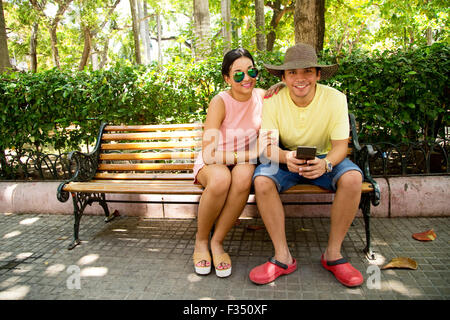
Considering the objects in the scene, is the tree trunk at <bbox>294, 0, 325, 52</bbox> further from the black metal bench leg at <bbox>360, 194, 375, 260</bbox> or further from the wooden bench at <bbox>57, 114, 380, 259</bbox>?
the black metal bench leg at <bbox>360, 194, 375, 260</bbox>

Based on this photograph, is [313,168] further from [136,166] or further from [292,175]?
[136,166]

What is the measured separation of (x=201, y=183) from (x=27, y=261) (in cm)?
175

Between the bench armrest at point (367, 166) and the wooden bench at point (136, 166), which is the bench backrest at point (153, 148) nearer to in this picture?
the wooden bench at point (136, 166)

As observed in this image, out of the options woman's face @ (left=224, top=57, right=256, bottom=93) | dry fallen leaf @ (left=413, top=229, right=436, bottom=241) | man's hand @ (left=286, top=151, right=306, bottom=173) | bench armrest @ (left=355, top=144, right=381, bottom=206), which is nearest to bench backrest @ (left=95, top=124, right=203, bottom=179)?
woman's face @ (left=224, top=57, right=256, bottom=93)

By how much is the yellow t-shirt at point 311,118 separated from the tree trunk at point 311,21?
2.04m

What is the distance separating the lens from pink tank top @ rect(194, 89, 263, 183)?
3188 millimetres

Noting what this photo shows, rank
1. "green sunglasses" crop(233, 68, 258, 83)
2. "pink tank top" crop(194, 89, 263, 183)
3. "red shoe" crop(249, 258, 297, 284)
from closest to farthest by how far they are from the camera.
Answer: "red shoe" crop(249, 258, 297, 284)
"green sunglasses" crop(233, 68, 258, 83)
"pink tank top" crop(194, 89, 263, 183)

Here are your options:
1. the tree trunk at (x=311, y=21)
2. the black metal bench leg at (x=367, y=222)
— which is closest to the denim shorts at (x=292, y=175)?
the black metal bench leg at (x=367, y=222)

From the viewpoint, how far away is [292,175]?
10.0ft

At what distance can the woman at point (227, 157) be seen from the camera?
9.48 feet

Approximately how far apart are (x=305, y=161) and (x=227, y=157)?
2.15ft

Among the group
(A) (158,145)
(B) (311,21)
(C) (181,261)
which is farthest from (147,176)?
(B) (311,21)

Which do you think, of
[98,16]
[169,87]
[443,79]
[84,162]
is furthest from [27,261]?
[98,16]

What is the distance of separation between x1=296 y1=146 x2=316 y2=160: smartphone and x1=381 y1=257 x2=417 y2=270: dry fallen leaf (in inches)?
41.5
